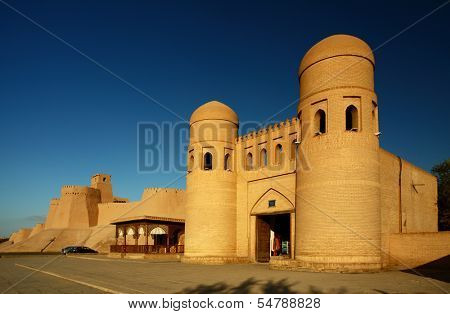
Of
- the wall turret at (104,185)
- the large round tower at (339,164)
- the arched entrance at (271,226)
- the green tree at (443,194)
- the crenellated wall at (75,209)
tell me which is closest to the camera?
the large round tower at (339,164)

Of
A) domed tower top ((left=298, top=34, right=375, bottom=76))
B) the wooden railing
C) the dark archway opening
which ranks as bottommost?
the wooden railing

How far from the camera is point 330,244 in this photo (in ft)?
59.8

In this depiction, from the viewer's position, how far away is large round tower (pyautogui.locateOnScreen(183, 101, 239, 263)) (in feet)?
82.7

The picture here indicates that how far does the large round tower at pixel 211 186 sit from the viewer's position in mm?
25219

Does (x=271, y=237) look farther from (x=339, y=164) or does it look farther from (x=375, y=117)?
(x=375, y=117)

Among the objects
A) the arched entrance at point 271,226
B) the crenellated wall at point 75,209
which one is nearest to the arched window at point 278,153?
the arched entrance at point 271,226

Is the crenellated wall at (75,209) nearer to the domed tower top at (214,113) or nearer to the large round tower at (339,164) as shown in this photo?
the domed tower top at (214,113)

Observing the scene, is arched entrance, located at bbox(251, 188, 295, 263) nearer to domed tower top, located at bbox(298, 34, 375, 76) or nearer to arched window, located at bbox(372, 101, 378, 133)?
arched window, located at bbox(372, 101, 378, 133)

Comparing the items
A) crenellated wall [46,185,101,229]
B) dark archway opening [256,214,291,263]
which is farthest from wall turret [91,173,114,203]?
dark archway opening [256,214,291,263]

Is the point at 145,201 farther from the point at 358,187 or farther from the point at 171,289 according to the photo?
the point at 171,289

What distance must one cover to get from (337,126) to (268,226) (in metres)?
9.49

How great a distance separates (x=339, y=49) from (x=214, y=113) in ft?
32.2

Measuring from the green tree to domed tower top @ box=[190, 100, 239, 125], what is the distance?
23.2 meters
